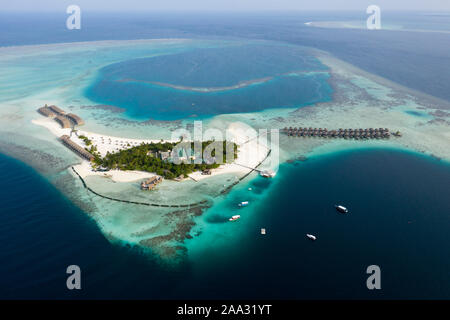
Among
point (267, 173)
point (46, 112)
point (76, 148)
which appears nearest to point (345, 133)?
point (267, 173)

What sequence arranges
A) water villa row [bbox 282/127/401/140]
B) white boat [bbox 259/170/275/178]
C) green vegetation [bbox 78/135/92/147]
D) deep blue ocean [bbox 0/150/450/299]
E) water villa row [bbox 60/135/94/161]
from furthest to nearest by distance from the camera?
water villa row [bbox 282/127/401/140] → green vegetation [bbox 78/135/92/147] → water villa row [bbox 60/135/94/161] → white boat [bbox 259/170/275/178] → deep blue ocean [bbox 0/150/450/299]

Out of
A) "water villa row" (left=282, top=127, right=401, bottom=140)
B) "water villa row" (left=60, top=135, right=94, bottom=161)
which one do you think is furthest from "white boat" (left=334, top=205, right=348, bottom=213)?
"water villa row" (left=60, top=135, right=94, bottom=161)

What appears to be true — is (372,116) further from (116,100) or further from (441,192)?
(116,100)

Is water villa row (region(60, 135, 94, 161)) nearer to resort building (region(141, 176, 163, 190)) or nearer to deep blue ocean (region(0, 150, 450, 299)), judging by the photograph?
deep blue ocean (region(0, 150, 450, 299))

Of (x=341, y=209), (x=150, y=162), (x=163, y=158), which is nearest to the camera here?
(x=341, y=209)

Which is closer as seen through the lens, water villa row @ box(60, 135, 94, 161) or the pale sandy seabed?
the pale sandy seabed

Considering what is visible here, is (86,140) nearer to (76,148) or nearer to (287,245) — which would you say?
(76,148)
